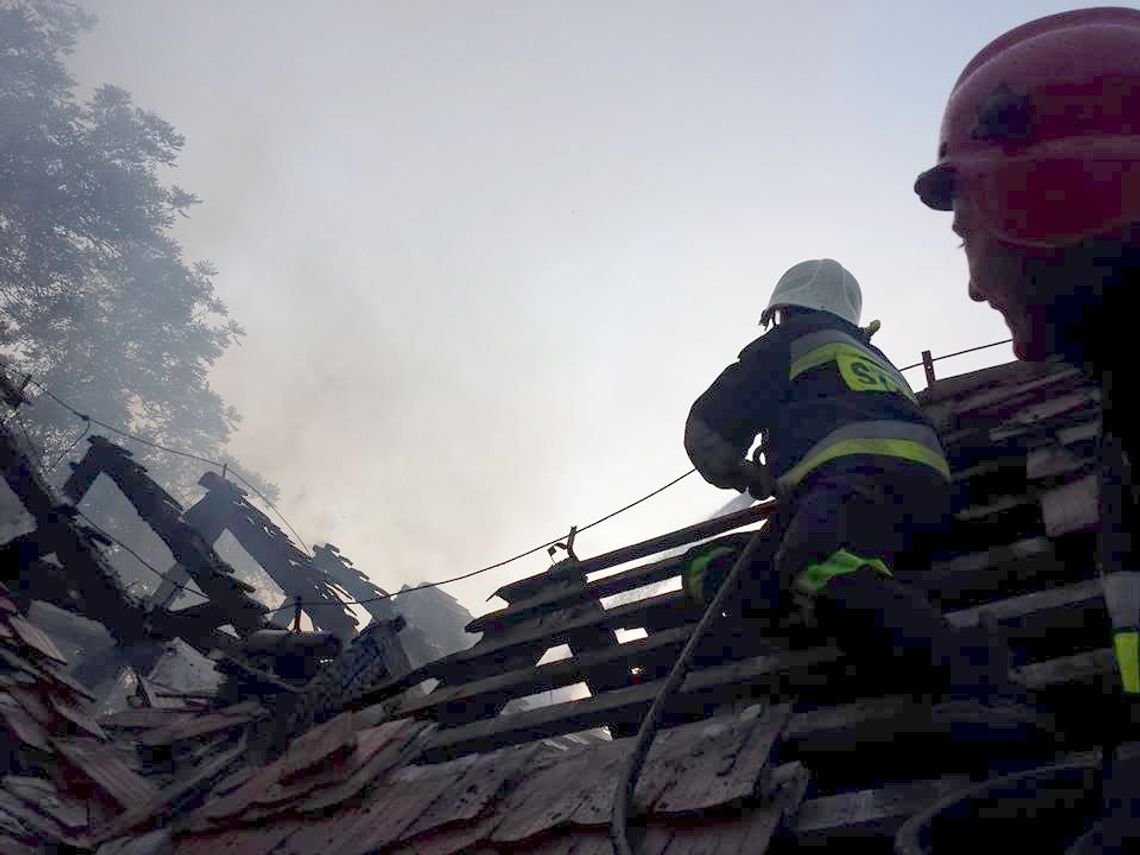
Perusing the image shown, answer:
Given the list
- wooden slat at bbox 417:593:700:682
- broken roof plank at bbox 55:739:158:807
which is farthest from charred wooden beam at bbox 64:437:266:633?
wooden slat at bbox 417:593:700:682

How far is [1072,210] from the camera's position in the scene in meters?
1.41

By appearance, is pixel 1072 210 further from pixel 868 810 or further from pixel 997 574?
pixel 997 574

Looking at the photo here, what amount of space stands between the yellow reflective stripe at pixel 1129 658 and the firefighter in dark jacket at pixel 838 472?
885 millimetres

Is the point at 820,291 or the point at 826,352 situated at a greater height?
the point at 820,291

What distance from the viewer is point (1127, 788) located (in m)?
1.04

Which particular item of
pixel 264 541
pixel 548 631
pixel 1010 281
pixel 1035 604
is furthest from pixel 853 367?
pixel 264 541

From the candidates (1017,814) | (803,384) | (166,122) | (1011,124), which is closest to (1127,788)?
(1017,814)

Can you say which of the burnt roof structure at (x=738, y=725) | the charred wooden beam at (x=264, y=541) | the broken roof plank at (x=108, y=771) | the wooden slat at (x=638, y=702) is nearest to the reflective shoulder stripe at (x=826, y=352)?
the burnt roof structure at (x=738, y=725)

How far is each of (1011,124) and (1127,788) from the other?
1.27 m

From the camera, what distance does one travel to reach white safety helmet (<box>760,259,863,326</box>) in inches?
144

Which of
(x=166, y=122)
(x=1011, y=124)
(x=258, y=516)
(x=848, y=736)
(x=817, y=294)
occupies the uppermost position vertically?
(x=166, y=122)

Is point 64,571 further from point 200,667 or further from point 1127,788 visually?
point 1127,788

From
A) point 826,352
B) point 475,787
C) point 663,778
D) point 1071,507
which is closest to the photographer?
point 663,778

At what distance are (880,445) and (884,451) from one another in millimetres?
27
